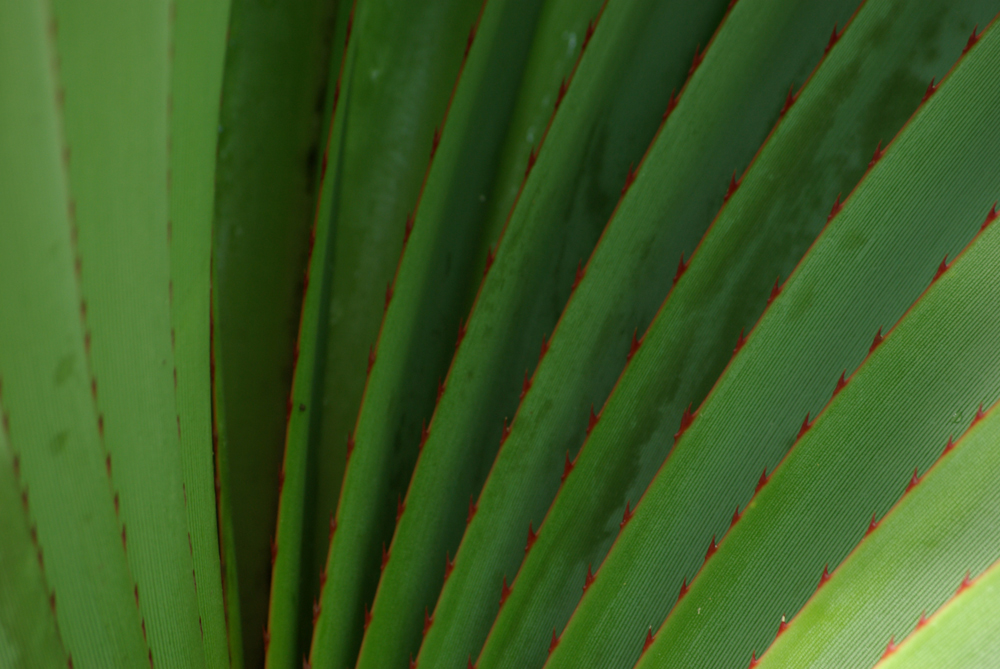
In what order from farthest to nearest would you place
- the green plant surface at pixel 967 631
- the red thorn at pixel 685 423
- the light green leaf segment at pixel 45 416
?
the red thorn at pixel 685 423
the green plant surface at pixel 967 631
the light green leaf segment at pixel 45 416

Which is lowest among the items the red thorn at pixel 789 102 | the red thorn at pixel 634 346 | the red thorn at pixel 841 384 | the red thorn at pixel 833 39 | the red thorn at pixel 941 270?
the red thorn at pixel 841 384

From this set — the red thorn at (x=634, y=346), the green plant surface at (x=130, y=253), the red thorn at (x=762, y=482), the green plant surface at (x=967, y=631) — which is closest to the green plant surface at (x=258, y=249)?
the green plant surface at (x=130, y=253)

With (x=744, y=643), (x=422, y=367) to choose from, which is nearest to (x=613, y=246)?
(x=422, y=367)

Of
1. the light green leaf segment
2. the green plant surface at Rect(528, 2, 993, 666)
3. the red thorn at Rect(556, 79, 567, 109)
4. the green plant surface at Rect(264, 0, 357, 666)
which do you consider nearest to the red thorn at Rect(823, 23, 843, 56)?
the green plant surface at Rect(528, 2, 993, 666)

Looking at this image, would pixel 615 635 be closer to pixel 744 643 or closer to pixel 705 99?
pixel 744 643

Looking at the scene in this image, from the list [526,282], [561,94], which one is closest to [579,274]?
[526,282]

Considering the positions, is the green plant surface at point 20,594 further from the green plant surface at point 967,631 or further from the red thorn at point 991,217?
the red thorn at point 991,217

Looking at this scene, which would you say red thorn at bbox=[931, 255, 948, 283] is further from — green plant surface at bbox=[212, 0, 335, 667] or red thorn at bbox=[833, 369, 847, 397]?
green plant surface at bbox=[212, 0, 335, 667]

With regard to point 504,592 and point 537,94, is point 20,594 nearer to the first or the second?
point 504,592
